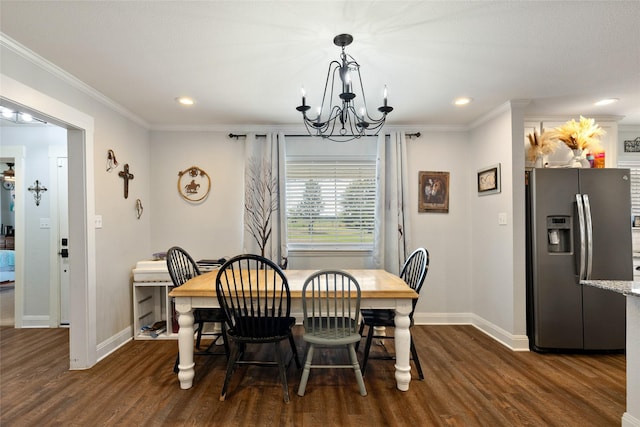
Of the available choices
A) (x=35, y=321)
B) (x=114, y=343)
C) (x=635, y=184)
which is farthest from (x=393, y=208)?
(x=35, y=321)

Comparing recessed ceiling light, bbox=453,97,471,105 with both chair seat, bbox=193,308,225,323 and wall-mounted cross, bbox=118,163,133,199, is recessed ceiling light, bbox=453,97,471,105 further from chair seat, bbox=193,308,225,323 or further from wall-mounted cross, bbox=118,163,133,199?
wall-mounted cross, bbox=118,163,133,199

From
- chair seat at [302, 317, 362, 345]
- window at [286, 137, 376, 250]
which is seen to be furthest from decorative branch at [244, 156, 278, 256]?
chair seat at [302, 317, 362, 345]

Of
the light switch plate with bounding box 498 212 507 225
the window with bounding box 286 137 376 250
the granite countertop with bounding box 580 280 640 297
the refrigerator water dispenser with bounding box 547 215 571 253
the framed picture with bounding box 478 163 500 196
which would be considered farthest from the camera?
the window with bounding box 286 137 376 250

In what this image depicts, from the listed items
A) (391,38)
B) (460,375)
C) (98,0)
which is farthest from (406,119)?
(98,0)

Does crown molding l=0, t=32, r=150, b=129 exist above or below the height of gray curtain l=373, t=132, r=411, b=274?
above

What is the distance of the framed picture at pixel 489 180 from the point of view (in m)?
3.37

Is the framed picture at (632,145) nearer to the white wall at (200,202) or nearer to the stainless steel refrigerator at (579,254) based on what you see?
the stainless steel refrigerator at (579,254)

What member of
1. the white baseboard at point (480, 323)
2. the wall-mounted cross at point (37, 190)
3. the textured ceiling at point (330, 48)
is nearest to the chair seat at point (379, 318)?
the white baseboard at point (480, 323)

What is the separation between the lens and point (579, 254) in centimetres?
297

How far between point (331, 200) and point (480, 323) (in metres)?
2.29

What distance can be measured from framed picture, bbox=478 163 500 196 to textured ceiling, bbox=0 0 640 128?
672mm

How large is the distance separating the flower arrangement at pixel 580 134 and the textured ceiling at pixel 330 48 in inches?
9.6

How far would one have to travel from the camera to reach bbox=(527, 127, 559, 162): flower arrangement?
129 inches

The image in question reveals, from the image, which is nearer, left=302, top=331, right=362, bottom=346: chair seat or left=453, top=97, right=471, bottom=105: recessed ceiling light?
left=302, top=331, right=362, bottom=346: chair seat
